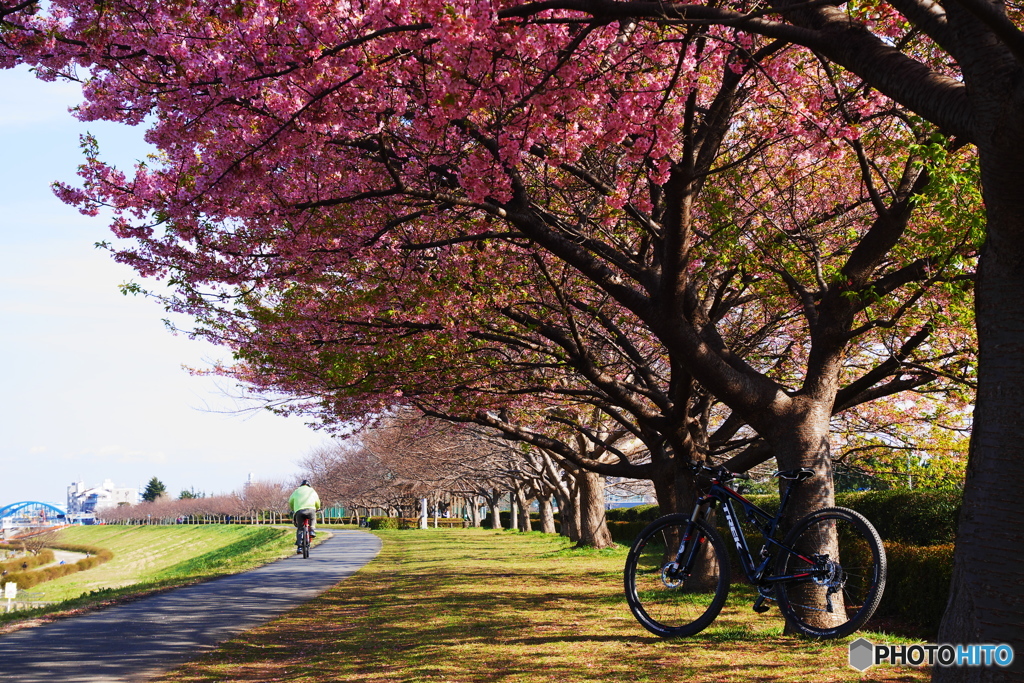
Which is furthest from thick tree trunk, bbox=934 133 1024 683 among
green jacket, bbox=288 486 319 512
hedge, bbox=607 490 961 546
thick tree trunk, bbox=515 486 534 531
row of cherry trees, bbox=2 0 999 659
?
thick tree trunk, bbox=515 486 534 531

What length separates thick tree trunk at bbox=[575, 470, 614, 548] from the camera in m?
24.8

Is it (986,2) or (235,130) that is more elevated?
(235,130)

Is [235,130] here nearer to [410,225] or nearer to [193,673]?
[410,225]

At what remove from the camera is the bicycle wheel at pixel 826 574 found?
6156mm

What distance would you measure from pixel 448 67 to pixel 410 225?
468 centimetres

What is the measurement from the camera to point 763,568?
6.73 metres

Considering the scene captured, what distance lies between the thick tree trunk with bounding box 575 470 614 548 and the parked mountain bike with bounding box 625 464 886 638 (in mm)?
17007

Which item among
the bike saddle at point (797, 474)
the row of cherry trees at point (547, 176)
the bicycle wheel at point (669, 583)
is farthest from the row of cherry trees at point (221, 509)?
the bike saddle at point (797, 474)

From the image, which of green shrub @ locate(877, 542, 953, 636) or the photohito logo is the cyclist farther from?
the photohito logo

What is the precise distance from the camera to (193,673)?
7.71 meters

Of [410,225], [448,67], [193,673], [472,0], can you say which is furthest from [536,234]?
[193,673]

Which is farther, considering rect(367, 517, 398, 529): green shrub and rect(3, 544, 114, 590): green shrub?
rect(367, 517, 398, 529): green shrub

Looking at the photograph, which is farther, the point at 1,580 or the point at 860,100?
the point at 1,580

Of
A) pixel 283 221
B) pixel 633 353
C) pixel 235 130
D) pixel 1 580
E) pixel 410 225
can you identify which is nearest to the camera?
pixel 235 130
